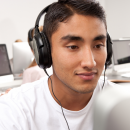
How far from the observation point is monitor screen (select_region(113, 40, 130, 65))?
2.09 metres

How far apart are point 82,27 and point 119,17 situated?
4.37m

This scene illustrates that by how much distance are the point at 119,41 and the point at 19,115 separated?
1814 millimetres

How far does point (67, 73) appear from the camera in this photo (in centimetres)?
67

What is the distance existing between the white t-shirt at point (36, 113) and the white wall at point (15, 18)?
11.0 ft

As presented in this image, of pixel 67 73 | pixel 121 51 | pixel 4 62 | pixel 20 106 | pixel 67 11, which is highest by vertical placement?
pixel 67 11

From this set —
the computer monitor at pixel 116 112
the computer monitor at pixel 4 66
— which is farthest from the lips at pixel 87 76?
the computer monitor at pixel 4 66

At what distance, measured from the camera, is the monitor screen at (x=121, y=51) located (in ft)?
6.87

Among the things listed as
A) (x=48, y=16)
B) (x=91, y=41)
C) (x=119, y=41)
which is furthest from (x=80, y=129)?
(x=119, y=41)

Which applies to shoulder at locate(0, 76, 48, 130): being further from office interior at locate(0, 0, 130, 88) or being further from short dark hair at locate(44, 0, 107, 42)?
office interior at locate(0, 0, 130, 88)

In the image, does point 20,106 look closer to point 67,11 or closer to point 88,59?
point 88,59

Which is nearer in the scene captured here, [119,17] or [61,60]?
[61,60]

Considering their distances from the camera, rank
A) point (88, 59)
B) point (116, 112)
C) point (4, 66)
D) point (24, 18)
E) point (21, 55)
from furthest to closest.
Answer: point (24, 18) < point (21, 55) < point (4, 66) < point (88, 59) < point (116, 112)

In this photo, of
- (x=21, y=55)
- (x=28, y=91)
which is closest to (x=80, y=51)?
(x=28, y=91)

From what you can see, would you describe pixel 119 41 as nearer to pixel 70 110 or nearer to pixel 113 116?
pixel 70 110
